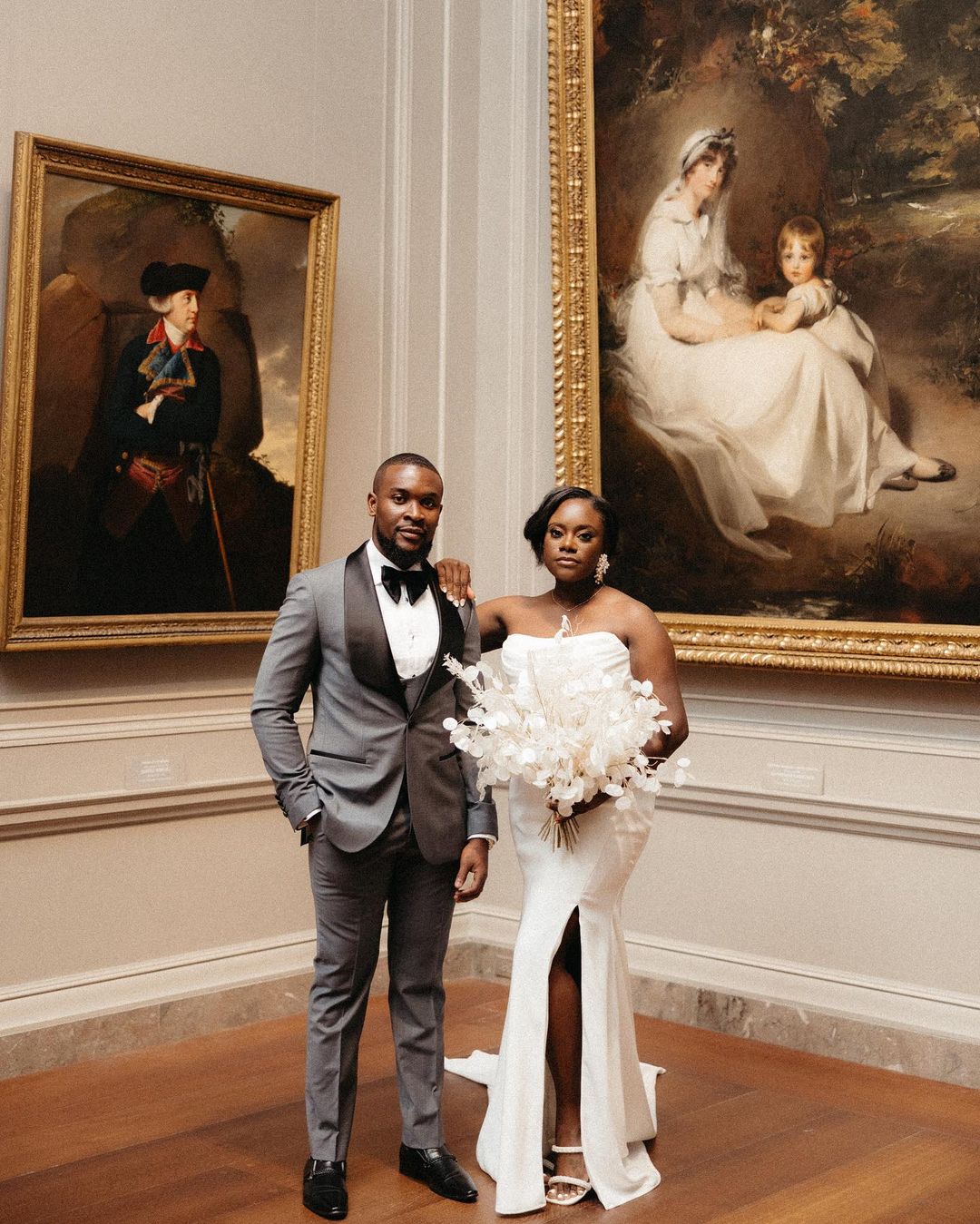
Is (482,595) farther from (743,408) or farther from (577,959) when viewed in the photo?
(577,959)

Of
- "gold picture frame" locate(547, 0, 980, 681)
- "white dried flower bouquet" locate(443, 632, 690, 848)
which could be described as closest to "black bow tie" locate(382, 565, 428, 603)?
"white dried flower bouquet" locate(443, 632, 690, 848)

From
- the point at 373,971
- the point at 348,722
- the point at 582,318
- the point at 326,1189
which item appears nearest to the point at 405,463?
the point at 348,722

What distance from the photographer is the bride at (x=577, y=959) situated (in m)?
4.41

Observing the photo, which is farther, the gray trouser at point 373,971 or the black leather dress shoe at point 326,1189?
the gray trouser at point 373,971

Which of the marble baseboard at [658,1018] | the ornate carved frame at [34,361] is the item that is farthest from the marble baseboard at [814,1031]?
the ornate carved frame at [34,361]

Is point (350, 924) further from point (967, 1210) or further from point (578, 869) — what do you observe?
point (967, 1210)

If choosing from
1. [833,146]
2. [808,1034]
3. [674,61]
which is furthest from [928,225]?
[808,1034]

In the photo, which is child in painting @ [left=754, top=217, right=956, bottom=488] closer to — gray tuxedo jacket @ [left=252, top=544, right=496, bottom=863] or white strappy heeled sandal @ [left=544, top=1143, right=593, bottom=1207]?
gray tuxedo jacket @ [left=252, top=544, right=496, bottom=863]

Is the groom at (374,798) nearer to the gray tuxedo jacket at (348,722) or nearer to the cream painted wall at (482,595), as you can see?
the gray tuxedo jacket at (348,722)

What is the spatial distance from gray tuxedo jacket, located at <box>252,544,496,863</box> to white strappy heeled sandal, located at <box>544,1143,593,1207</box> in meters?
1.00

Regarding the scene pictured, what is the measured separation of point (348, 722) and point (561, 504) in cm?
97

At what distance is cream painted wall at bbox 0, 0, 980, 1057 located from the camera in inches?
218

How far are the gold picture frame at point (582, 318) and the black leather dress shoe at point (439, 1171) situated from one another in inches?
95.3

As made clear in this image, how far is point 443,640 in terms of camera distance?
445 cm
